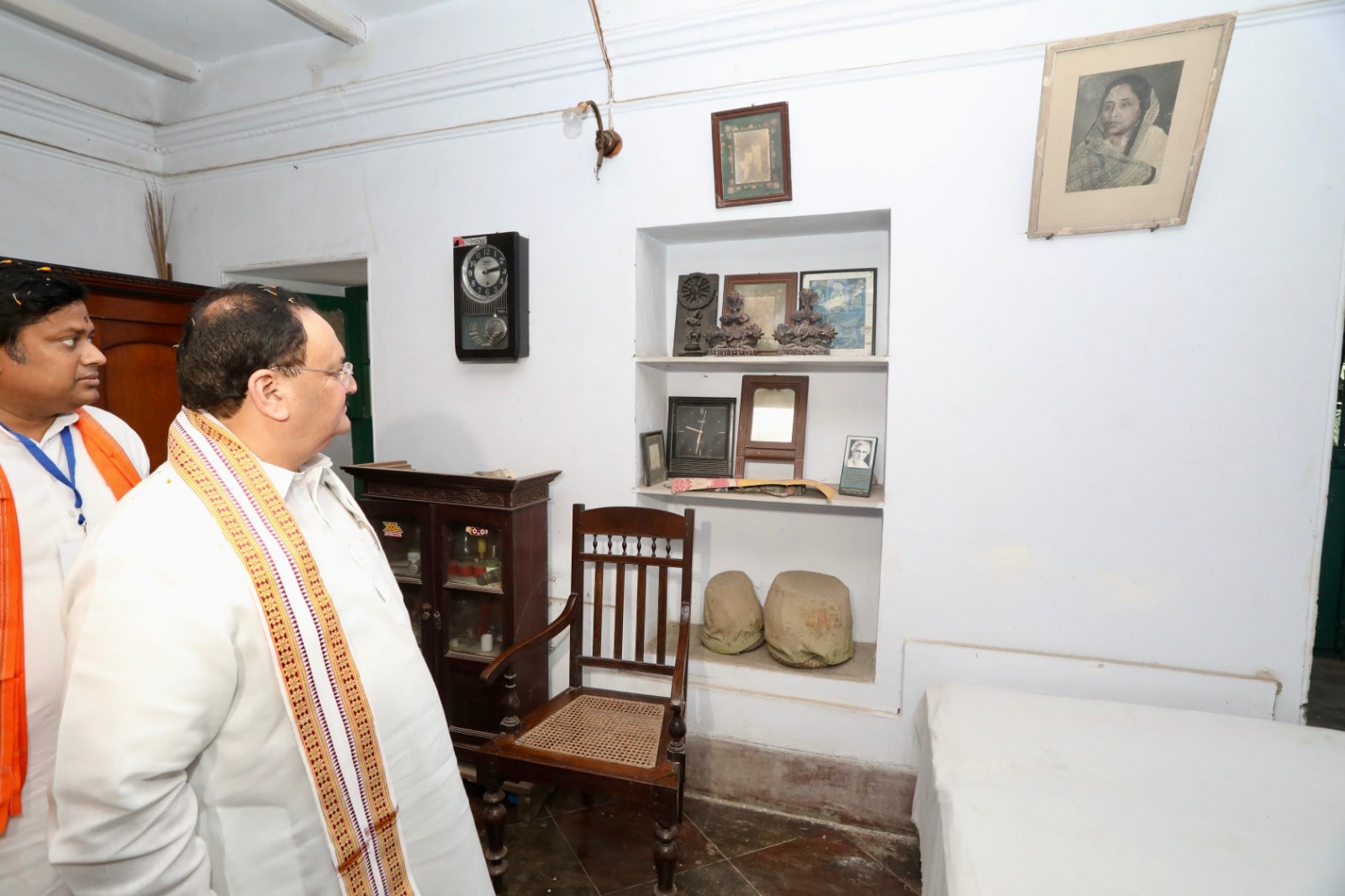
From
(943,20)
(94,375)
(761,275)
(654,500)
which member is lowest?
(654,500)

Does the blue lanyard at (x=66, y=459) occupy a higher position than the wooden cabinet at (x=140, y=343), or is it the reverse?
the wooden cabinet at (x=140, y=343)

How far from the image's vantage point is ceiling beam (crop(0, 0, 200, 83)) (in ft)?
8.48

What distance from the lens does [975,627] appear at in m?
2.33

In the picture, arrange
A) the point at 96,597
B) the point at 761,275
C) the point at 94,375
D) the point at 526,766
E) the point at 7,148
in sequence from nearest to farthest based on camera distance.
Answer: the point at 96,597 → the point at 94,375 → the point at 526,766 → the point at 761,275 → the point at 7,148

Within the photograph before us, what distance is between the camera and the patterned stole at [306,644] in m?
1.06

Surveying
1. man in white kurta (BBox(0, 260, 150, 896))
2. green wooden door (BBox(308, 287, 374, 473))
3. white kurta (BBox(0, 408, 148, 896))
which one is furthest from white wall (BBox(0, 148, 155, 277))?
white kurta (BBox(0, 408, 148, 896))

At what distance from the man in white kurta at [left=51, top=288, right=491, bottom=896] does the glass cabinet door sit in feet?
4.32

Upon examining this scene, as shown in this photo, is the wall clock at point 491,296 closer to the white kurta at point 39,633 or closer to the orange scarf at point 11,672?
the white kurta at point 39,633

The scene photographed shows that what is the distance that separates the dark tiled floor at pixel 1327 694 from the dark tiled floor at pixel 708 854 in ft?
8.87

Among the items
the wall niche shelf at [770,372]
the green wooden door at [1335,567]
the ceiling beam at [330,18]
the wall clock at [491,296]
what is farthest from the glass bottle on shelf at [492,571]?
the green wooden door at [1335,567]

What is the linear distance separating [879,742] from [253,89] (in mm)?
4120

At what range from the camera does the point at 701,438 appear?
2918 mm

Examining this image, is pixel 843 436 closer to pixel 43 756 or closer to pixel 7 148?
pixel 43 756

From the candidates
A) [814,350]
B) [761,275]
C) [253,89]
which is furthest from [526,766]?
[253,89]
